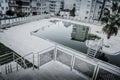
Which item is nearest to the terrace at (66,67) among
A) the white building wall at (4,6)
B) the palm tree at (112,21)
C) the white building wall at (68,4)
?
the palm tree at (112,21)

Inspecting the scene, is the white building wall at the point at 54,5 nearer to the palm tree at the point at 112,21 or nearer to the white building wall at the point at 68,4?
the white building wall at the point at 68,4

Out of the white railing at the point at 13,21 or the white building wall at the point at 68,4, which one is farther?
the white building wall at the point at 68,4

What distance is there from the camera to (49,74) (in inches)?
228

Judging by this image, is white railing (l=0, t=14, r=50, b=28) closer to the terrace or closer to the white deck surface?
the terrace

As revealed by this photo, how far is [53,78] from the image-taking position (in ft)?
18.1

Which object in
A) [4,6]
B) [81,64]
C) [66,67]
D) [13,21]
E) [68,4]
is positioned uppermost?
[68,4]

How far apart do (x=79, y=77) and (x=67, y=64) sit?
994 mm

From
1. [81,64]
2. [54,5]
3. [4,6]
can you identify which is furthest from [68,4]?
[81,64]

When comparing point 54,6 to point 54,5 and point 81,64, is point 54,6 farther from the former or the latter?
point 81,64

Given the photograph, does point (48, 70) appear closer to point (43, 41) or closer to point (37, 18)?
point (43, 41)

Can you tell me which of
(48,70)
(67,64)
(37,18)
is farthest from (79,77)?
(37,18)

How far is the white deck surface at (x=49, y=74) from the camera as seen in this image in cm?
518

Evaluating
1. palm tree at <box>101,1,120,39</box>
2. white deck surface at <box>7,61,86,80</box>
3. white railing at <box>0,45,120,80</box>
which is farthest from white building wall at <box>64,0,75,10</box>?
white deck surface at <box>7,61,86,80</box>

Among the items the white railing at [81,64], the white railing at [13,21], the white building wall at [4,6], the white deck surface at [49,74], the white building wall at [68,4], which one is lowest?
the white deck surface at [49,74]
